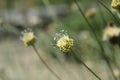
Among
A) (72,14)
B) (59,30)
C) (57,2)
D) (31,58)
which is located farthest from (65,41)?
(57,2)

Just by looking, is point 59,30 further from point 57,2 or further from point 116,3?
point 57,2

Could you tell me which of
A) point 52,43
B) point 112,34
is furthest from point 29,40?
point 112,34

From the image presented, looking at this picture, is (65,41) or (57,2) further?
(57,2)

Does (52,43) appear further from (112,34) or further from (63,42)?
(112,34)

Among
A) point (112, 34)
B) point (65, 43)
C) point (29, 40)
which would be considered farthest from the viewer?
point (112, 34)

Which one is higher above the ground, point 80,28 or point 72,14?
point 72,14
